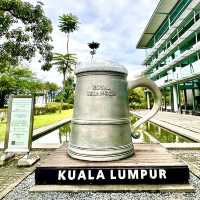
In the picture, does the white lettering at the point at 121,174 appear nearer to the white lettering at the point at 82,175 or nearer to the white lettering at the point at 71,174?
the white lettering at the point at 82,175

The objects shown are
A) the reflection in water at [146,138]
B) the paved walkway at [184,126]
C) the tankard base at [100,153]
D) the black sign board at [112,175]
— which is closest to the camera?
the black sign board at [112,175]

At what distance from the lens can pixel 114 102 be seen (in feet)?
7.71

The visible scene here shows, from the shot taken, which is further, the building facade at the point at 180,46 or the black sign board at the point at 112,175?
the building facade at the point at 180,46

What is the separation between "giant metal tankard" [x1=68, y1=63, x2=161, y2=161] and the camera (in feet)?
7.34

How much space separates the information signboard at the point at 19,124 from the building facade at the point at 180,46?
1617 centimetres

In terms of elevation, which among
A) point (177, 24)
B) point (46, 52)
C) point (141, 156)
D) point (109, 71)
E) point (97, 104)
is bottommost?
point (141, 156)

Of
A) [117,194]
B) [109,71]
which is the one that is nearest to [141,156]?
[117,194]

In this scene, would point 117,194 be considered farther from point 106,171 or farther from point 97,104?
point 97,104

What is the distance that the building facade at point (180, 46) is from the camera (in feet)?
60.6

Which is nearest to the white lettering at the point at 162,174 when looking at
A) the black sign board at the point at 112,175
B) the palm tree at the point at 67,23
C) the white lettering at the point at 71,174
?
the black sign board at the point at 112,175

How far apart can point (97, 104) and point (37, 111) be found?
23129 millimetres

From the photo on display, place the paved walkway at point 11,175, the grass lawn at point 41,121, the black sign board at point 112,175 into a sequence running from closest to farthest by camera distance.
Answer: the black sign board at point 112,175 < the paved walkway at point 11,175 < the grass lawn at point 41,121

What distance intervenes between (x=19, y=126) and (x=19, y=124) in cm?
4

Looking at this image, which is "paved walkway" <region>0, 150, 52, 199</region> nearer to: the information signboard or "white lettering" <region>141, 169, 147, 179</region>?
the information signboard
